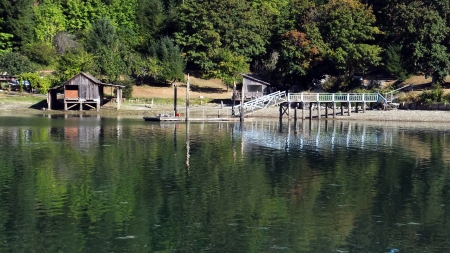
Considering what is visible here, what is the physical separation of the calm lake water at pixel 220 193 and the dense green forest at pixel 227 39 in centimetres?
3029

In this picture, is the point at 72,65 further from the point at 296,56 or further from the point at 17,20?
the point at 296,56

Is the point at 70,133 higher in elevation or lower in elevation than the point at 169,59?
lower

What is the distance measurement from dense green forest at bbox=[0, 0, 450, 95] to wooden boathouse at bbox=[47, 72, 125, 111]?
4532 mm

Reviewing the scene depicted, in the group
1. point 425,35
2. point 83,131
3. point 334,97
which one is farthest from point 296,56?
point 83,131

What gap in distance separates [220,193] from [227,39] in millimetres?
69984

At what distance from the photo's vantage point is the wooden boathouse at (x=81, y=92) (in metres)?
82.7

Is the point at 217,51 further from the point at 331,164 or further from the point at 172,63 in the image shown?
the point at 331,164

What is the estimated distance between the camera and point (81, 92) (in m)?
83.1

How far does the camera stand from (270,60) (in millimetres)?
101562

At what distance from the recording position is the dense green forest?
286 feet

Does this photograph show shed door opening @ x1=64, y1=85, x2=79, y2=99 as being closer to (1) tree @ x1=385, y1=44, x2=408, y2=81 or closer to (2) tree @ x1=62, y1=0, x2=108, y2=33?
(2) tree @ x1=62, y1=0, x2=108, y2=33

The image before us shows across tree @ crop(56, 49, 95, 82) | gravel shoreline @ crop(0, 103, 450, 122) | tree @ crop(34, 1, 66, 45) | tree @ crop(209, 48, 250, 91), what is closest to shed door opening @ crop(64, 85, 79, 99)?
gravel shoreline @ crop(0, 103, 450, 122)

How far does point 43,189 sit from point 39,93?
5780 cm

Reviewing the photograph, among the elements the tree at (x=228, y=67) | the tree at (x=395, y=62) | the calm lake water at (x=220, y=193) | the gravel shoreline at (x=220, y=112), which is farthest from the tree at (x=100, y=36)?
the calm lake water at (x=220, y=193)
